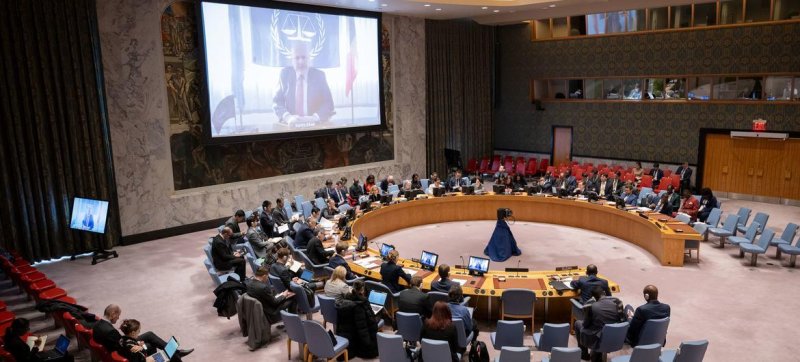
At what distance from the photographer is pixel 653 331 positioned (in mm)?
6703

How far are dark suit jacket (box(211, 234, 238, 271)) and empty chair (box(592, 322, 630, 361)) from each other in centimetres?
581

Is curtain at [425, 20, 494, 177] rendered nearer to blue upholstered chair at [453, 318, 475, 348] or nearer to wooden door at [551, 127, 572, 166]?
wooden door at [551, 127, 572, 166]

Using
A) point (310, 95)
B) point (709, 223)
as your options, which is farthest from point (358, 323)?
point (310, 95)

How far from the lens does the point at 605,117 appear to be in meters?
19.4

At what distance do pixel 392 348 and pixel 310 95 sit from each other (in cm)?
1073

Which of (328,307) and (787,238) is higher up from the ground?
(328,307)

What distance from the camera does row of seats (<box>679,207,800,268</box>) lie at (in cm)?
1047

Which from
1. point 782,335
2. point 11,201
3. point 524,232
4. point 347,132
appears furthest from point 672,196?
point 11,201

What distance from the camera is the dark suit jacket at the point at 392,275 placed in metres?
7.99

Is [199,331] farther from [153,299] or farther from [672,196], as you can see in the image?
[672,196]

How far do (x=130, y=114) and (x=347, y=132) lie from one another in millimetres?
6058

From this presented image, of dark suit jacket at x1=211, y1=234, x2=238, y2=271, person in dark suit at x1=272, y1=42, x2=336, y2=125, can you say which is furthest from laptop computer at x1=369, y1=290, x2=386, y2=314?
person in dark suit at x1=272, y1=42, x2=336, y2=125

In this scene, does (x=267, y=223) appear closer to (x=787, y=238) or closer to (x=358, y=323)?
(x=358, y=323)

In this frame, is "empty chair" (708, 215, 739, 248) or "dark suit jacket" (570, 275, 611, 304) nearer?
"dark suit jacket" (570, 275, 611, 304)
